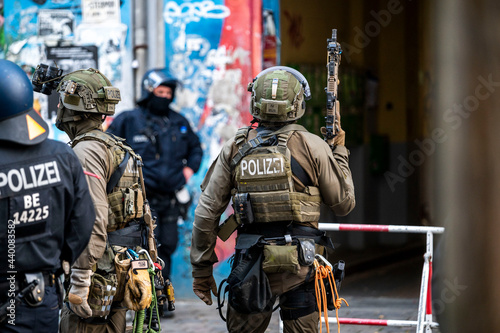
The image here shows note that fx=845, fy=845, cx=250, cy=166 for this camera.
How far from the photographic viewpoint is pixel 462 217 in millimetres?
5766

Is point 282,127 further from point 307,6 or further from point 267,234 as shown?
point 307,6

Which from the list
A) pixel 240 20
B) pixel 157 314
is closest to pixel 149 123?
pixel 240 20

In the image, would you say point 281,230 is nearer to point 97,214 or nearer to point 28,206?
point 97,214

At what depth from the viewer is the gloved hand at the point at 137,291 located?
4.88 metres

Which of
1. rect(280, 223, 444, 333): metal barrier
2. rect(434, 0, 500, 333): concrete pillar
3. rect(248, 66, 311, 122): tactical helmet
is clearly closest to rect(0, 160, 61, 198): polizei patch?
rect(248, 66, 311, 122): tactical helmet

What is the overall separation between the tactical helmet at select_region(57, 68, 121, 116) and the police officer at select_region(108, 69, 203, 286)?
8.11 ft

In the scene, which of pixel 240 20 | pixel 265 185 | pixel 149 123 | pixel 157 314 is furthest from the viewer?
pixel 240 20

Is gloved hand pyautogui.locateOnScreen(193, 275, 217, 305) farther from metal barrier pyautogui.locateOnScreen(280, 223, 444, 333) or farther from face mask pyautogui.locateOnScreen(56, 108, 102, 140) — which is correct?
metal barrier pyautogui.locateOnScreen(280, 223, 444, 333)

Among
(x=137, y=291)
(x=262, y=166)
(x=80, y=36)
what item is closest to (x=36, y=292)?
(x=137, y=291)

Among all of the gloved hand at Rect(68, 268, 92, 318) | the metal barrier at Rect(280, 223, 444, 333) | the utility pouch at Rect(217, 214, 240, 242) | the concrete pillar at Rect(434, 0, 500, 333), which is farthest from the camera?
the metal barrier at Rect(280, 223, 444, 333)

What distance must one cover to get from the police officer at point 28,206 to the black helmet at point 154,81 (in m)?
3.96

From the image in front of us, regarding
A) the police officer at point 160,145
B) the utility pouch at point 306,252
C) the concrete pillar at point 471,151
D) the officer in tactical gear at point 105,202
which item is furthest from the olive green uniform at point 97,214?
the police officer at point 160,145

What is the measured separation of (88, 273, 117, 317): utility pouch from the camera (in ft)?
15.5

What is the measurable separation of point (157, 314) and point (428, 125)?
840 cm
